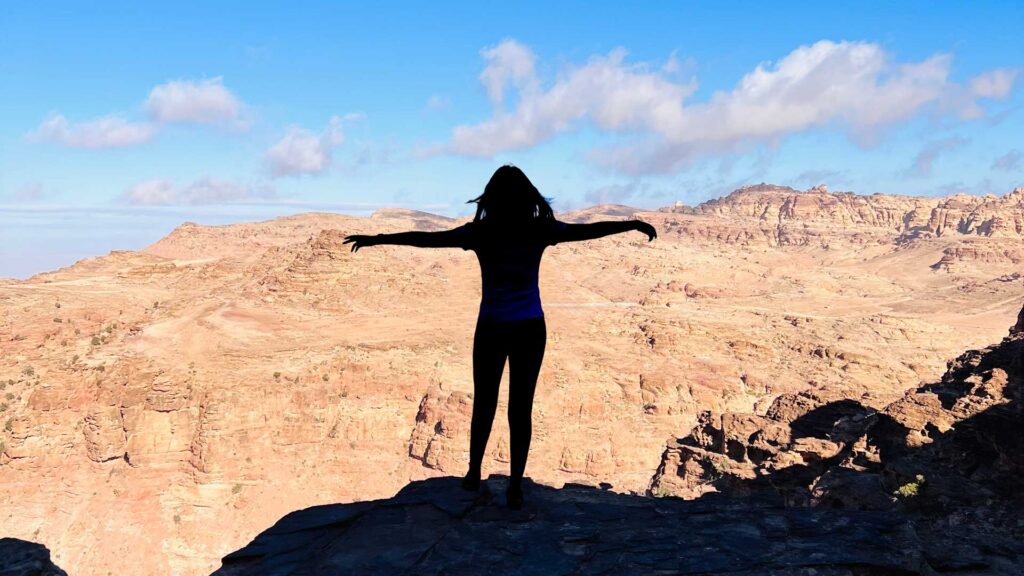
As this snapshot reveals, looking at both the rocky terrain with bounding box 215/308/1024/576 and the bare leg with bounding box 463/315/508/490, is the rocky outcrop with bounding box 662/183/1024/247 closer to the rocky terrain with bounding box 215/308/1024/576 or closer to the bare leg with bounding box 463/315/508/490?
the rocky terrain with bounding box 215/308/1024/576

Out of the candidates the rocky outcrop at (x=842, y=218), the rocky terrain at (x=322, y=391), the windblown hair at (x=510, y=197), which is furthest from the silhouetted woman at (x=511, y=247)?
the rocky outcrop at (x=842, y=218)

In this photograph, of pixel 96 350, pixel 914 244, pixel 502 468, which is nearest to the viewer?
pixel 502 468

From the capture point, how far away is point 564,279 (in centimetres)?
5919

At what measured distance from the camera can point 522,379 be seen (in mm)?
4359

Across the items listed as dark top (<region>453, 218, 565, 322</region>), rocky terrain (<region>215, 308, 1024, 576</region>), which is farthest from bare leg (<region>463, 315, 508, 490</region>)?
rocky terrain (<region>215, 308, 1024, 576</region>)

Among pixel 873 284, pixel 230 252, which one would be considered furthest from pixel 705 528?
pixel 230 252

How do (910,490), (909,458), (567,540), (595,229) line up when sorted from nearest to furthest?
(567,540) < (595,229) < (910,490) < (909,458)

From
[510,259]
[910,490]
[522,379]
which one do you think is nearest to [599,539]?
[522,379]

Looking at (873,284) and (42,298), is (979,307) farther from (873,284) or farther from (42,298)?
(42,298)

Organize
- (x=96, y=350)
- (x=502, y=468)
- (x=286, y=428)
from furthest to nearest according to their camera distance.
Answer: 1. (x=96, y=350)
2. (x=286, y=428)
3. (x=502, y=468)

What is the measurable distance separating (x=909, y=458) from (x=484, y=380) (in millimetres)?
9898

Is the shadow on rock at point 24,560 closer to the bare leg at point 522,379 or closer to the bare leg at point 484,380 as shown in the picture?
the bare leg at point 484,380

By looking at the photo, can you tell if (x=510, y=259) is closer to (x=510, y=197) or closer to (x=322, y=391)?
(x=510, y=197)

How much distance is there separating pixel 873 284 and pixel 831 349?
47.2 metres
